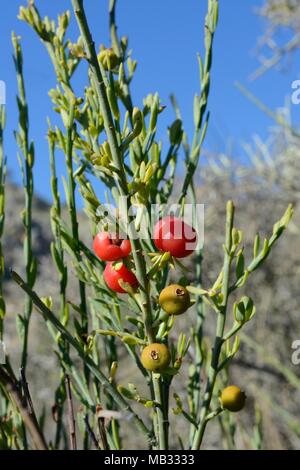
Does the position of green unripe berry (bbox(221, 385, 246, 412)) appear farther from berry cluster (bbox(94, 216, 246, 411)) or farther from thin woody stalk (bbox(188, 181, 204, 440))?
thin woody stalk (bbox(188, 181, 204, 440))

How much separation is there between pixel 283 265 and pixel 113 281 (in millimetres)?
3844

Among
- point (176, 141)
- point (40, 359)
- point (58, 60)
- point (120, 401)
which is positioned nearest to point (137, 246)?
point (120, 401)

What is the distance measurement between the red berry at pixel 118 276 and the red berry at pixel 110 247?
0.03 feet

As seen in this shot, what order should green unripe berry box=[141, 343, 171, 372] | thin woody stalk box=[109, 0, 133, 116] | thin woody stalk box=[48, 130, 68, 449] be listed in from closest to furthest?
green unripe berry box=[141, 343, 171, 372] → thin woody stalk box=[48, 130, 68, 449] → thin woody stalk box=[109, 0, 133, 116]

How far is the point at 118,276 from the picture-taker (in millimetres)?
623

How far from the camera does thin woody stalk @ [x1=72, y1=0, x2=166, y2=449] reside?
56 centimetres

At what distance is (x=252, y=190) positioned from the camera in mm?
4434

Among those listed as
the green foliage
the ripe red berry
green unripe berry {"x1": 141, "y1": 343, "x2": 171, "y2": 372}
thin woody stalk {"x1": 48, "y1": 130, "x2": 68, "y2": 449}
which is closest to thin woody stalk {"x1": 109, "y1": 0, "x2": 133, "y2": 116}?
the green foliage

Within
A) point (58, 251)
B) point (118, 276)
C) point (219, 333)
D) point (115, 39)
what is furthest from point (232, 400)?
point (115, 39)

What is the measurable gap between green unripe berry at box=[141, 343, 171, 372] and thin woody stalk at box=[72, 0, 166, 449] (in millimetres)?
50

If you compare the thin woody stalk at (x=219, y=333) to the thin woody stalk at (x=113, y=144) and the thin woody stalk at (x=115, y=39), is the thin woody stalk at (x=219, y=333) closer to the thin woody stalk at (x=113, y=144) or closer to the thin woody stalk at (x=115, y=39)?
the thin woody stalk at (x=113, y=144)

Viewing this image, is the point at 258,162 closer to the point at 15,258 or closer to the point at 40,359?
the point at 40,359

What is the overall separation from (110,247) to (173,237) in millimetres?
70

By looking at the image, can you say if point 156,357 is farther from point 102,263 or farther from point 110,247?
point 102,263
